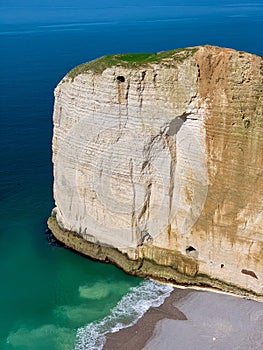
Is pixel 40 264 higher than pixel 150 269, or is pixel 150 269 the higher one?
pixel 150 269

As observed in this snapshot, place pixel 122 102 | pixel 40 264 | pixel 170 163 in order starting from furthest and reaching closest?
pixel 40 264
pixel 170 163
pixel 122 102

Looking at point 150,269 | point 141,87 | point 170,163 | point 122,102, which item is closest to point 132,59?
point 141,87

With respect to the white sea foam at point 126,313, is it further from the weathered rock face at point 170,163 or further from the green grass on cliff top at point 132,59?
the green grass on cliff top at point 132,59

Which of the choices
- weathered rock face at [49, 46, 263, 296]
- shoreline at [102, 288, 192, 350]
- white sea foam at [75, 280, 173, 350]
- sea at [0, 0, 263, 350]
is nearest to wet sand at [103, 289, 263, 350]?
shoreline at [102, 288, 192, 350]

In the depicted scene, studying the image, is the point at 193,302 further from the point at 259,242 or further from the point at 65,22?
the point at 65,22

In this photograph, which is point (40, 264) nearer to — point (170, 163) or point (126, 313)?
point (126, 313)

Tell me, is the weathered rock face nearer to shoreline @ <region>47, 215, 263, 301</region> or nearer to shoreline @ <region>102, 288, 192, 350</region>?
shoreline @ <region>47, 215, 263, 301</region>
